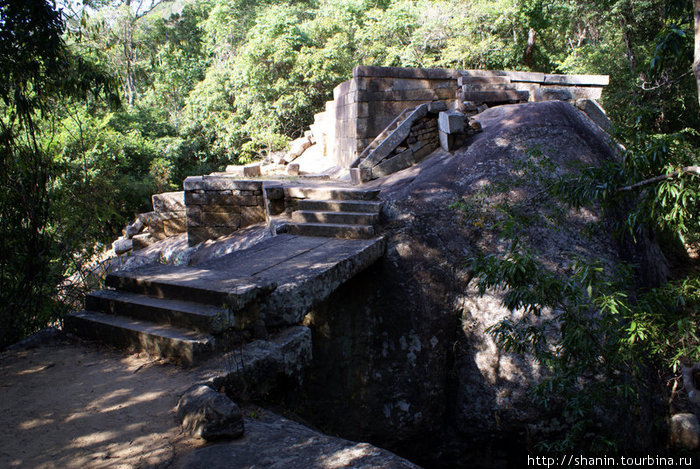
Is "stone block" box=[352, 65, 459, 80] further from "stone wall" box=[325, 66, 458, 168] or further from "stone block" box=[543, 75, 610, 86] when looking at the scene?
"stone block" box=[543, 75, 610, 86]

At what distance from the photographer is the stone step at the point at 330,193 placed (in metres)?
6.23

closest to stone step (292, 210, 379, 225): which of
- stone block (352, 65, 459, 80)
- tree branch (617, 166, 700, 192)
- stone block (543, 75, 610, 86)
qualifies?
tree branch (617, 166, 700, 192)

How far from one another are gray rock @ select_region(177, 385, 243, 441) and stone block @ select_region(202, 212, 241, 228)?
5.08 m

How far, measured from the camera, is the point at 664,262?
23.5 ft

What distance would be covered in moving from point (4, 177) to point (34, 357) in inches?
66.2

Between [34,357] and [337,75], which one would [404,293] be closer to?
[34,357]

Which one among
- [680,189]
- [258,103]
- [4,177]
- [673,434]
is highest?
[258,103]

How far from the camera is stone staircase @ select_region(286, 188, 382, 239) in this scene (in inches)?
219

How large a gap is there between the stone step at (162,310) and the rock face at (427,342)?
1.29 meters

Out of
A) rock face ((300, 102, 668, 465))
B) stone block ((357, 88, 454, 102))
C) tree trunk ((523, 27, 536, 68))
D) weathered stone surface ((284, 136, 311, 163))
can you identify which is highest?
tree trunk ((523, 27, 536, 68))

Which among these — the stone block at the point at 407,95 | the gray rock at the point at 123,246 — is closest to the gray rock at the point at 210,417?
the stone block at the point at 407,95

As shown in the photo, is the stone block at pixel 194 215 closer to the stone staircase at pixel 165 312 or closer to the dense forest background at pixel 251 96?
the dense forest background at pixel 251 96

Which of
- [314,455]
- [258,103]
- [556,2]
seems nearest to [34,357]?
[314,455]

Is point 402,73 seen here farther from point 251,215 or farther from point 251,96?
point 251,96
